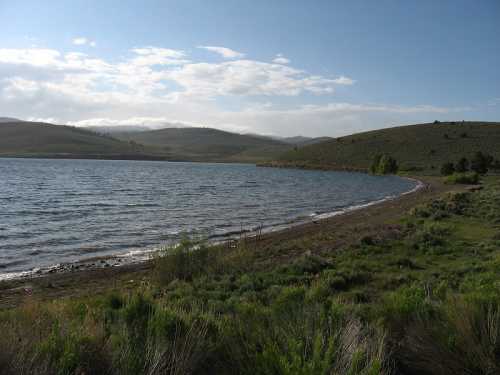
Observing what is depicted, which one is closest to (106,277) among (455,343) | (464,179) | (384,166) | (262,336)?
(262,336)

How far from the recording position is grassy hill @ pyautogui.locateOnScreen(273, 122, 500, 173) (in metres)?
108

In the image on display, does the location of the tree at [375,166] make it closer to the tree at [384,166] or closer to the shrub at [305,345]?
the tree at [384,166]

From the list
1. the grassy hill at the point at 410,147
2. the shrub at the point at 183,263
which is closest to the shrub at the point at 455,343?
the shrub at the point at 183,263

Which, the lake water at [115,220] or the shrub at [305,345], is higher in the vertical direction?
the shrub at [305,345]

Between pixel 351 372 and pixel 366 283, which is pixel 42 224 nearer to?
pixel 366 283

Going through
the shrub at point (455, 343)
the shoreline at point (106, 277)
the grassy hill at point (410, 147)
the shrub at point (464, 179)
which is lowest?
the shoreline at point (106, 277)

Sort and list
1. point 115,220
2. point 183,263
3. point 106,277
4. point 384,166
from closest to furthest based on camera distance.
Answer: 1. point 183,263
2. point 106,277
3. point 115,220
4. point 384,166

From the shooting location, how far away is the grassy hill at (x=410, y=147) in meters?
108

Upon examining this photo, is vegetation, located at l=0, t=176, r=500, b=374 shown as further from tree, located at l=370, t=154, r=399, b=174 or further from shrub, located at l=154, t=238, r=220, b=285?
tree, located at l=370, t=154, r=399, b=174

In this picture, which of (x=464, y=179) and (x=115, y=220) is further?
(x=464, y=179)

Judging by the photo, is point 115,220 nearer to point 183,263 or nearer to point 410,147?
point 183,263

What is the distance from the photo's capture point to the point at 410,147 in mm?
122250

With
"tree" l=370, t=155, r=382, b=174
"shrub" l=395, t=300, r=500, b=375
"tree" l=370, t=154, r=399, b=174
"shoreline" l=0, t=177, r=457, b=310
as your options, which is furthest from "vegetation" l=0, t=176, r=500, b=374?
"tree" l=370, t=155, r=382, b=174

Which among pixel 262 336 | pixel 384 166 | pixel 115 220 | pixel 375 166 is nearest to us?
pixel 262 336
